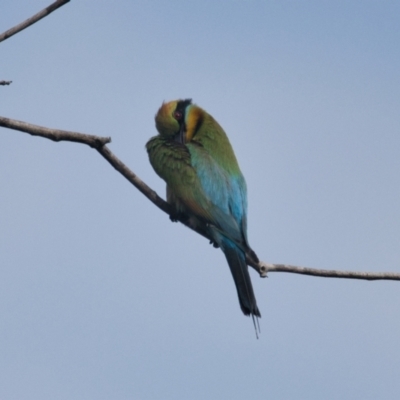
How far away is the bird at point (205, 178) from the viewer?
496 cm

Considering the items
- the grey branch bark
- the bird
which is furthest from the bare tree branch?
the bird

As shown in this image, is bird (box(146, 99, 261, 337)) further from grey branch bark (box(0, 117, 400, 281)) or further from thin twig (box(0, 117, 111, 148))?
thin twig (box(0, 117, 111, 148))

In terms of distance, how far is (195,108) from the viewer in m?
6.18

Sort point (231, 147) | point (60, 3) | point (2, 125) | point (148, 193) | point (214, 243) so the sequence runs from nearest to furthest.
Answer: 1. point (60, 3)
2. point (2, 125)
3. point (148, 193)
4. point (214, 243)
5. point (231, 147)

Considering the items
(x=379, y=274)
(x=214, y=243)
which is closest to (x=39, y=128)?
(x=379, y=274)

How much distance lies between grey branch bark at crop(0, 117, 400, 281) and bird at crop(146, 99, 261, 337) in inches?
13.4

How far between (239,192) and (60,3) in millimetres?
2879

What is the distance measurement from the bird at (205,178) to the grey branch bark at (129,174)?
339 mm

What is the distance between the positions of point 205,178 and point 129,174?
174 centimetres

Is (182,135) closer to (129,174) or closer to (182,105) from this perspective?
(182,105)

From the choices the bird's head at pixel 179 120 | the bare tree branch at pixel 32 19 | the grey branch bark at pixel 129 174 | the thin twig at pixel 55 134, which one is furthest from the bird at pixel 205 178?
the bare tree branch at pixel 32 19

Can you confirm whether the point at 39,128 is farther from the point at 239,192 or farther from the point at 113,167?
the point at 239,192

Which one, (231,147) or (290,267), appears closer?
(290,267)

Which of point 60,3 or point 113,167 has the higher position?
point 60,3
